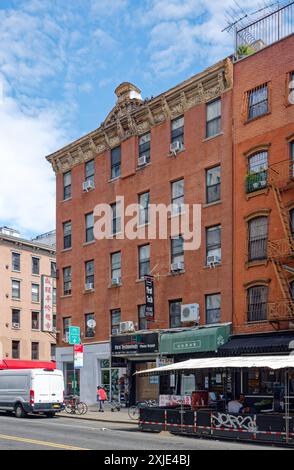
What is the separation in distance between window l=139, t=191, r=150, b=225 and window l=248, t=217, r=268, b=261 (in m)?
7.87

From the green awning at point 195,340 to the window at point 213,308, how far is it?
95 cm

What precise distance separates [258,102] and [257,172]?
3544 mm

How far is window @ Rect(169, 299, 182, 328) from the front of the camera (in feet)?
118

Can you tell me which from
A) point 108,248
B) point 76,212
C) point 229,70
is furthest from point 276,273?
point 76,212

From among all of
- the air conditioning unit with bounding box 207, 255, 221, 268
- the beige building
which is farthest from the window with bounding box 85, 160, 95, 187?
the beige building

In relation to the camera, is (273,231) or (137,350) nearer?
(273,231)

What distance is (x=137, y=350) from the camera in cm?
3772

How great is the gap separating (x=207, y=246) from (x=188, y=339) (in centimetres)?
488

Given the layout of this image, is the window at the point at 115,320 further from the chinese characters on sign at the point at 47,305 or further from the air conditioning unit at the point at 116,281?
the chinese characters on sign at the point at 47,305

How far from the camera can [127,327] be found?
38688 mm

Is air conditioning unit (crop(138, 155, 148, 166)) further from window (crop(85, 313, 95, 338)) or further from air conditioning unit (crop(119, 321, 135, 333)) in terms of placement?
window (crop(85, 313, 95, 338))

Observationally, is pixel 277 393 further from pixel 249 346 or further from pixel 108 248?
pixel 108 248

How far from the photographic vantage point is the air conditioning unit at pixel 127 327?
38.5 metres

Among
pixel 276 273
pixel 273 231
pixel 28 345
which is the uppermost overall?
pixel 273 231
